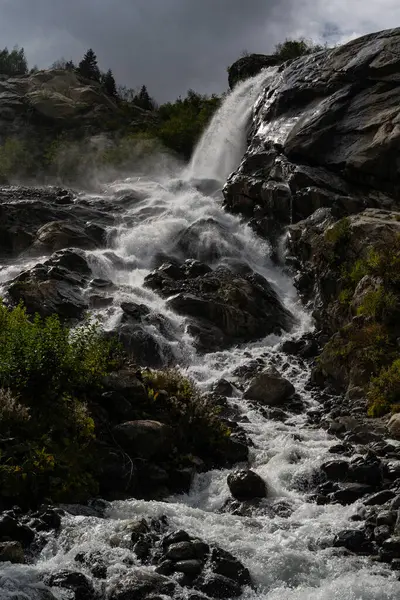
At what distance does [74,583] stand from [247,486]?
4.34 m

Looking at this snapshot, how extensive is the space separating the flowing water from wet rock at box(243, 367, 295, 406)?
0.56 m

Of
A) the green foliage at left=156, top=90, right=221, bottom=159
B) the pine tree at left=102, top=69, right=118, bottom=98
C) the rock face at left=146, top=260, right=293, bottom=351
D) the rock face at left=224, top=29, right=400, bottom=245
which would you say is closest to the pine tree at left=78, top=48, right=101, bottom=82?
the pine tree at left=102, top=69, right=118, bottom=98

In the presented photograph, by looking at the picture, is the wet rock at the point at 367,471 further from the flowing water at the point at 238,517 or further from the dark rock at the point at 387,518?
the dark rock at the point at 387,518

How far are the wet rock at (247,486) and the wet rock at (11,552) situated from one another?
4345 mm

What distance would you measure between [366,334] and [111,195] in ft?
89.4

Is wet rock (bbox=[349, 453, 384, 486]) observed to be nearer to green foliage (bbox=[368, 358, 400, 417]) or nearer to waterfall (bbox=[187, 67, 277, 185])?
green foliage (bbox=[368, 358, 400, 417])

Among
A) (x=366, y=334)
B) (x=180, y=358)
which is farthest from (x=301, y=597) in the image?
(x=180, y=358)

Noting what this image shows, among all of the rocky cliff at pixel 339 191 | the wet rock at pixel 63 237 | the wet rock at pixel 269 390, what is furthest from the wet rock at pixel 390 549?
the wet rock at pixel 63 237

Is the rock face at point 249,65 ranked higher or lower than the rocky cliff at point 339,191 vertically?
higher

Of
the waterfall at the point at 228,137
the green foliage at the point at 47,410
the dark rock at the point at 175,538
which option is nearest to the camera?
the dark rock at the point at 175,538

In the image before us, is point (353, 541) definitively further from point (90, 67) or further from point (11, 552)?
point (90, 67)

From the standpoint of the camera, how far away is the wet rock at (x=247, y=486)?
10.9m

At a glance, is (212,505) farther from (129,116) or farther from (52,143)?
(129,116)

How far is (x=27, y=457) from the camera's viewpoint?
9.63 metres
